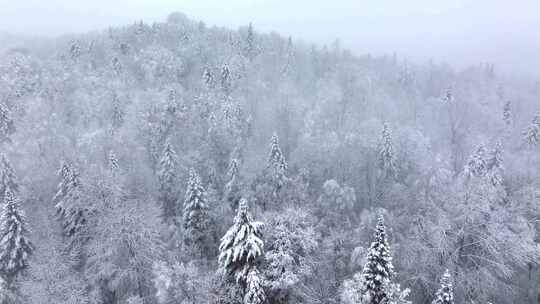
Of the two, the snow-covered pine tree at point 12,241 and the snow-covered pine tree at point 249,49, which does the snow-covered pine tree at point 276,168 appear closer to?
the snow-covered pine tree at point 12,241

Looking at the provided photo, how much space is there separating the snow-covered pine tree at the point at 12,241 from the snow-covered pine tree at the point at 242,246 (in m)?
23.9

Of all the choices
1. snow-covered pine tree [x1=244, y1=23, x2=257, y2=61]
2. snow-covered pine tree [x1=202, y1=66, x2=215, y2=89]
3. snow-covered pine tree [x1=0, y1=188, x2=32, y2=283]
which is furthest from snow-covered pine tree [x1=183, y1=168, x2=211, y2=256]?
snow-covered pine tree [x1=244, y1=23, x2=257, y2=61]

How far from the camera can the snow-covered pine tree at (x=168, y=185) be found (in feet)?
165

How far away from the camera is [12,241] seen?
33.8 m

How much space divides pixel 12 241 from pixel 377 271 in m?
31.7

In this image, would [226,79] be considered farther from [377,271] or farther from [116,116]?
[377,271]

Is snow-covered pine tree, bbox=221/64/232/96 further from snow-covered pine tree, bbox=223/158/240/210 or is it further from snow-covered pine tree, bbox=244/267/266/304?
snow-covered pine tree, bbox=244/267/266/304

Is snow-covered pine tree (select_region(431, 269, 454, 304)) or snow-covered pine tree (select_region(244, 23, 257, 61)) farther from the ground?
snow-covered pine tree (select_region(244, 23, 257, 61))

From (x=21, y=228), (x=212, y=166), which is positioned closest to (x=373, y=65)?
(x=212, y=166)

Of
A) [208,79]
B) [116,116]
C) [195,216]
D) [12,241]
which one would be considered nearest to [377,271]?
[195,216]

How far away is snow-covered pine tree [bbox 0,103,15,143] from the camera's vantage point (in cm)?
6556

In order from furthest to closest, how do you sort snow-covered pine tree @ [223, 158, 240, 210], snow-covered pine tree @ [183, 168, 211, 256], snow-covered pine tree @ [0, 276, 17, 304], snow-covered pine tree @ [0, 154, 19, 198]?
1. snow-covered pine tree @ [0, 154, 19, 198]
2. snow-covered pine tree @ [223, 158, 240, 210]
3. snow-covered pine tree @ [183, 168, 211, 256]
4. snow-covered pine tree @ [0, 276, 17, 304]

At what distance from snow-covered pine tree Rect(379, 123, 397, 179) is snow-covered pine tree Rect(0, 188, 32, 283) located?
4592 centimetres

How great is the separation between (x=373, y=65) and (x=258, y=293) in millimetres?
121381
